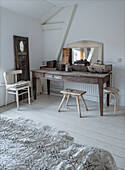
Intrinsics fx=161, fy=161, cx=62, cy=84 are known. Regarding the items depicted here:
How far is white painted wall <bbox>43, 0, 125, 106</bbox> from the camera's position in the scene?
3568 mm

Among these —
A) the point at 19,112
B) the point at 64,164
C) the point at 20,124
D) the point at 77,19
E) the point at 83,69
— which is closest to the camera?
the point at 64,164

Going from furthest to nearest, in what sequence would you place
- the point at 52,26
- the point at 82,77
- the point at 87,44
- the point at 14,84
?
the point at 52,26 → the point at 87,44 → the point at 14,84 → the point at 82,77

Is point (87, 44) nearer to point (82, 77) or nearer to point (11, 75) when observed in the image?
point (82, 77)

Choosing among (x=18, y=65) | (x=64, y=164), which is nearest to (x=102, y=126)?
(x=64, y=164)

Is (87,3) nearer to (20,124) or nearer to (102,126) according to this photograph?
(102,126)

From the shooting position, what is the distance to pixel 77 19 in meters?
4.08

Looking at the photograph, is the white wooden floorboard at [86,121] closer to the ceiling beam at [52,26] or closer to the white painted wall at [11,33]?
the white painted wall at [11,33]

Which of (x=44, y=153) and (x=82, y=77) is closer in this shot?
(x=44, y=153)

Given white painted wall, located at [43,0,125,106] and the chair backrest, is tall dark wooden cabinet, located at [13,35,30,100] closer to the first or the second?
the chair backrest

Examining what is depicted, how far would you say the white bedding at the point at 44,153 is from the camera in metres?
0.97

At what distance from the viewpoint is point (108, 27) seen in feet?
12.1

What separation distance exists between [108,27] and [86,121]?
86.5 inches

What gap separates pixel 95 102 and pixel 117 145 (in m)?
1.88

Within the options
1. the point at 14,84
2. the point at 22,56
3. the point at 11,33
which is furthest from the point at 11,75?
the point at 11,33
